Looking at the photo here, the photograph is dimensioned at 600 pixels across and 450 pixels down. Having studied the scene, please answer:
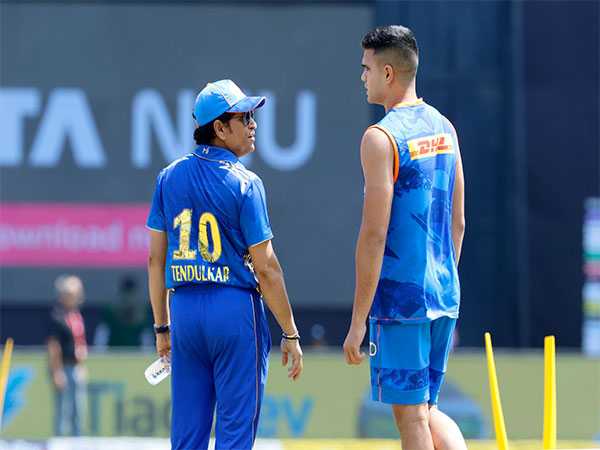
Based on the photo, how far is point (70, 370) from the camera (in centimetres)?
1201

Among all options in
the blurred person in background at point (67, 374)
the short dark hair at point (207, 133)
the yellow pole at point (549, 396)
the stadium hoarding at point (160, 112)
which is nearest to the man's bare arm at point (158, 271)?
the short dark hair at point (207, 133)

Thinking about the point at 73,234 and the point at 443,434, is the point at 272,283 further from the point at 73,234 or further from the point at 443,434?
the point at 73,234

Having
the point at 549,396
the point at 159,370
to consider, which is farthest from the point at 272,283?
the point at 549,396

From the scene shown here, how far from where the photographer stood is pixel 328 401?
11.9 m

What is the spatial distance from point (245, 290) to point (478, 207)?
1039 centimetres

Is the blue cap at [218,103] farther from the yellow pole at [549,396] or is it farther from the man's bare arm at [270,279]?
the yellow pole at [549,396]

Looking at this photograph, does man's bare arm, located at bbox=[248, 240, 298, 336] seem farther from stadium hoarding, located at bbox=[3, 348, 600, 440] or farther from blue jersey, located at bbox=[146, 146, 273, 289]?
stadium hoarding, located at bbox=[3, 348, 600, 440]

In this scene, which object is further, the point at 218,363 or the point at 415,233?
the point at 218,363

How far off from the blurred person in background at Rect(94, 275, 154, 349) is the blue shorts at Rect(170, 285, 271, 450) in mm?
9058

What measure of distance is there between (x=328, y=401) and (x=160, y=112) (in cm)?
450

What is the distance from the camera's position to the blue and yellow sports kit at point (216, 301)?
17.4 feet

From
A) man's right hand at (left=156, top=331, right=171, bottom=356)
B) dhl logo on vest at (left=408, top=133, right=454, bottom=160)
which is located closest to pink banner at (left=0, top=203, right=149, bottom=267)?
man's right hand at (left=156, top=331, right=171, bottom=356)

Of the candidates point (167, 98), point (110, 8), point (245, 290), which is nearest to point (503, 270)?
point (167, 98)

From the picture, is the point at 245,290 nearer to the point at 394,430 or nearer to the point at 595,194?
the point at 394,430
